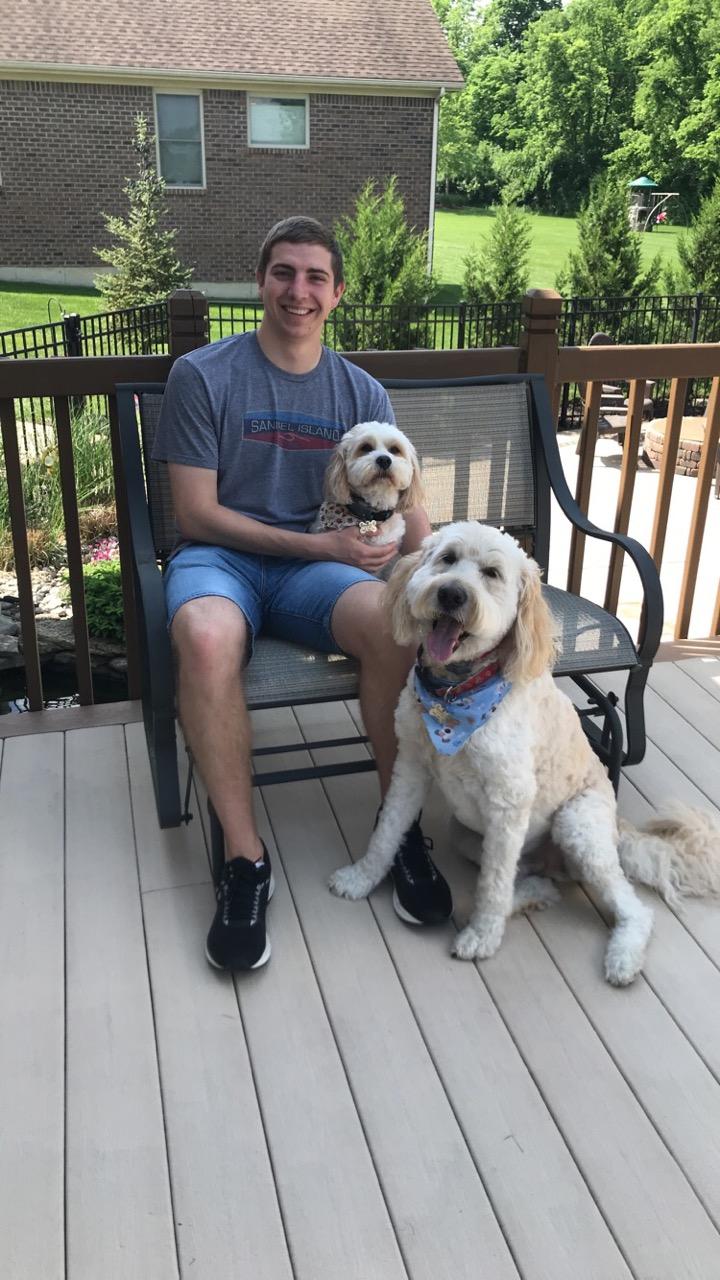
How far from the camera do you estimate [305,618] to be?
7.73ft

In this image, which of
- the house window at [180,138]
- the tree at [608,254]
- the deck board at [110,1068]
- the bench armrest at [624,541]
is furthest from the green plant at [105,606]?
the house window at [180,138]

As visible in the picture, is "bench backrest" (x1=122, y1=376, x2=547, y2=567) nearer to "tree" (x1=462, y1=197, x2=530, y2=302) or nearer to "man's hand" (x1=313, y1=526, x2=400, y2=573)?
"man's hand" (x1=313, y1=526, x2=400, y2=573)

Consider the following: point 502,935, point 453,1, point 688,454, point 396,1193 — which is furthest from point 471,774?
point 453,1

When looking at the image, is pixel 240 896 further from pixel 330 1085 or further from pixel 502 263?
pixel 502 263

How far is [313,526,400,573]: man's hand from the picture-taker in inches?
95.3

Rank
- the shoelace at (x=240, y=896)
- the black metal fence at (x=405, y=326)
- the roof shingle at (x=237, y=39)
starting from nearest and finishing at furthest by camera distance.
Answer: the shoelace at (x=240, y=896) < the black metal fence at (x=405, y=326) < the roof shingle at (x=237, y=39)

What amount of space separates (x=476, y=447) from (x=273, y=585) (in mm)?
839

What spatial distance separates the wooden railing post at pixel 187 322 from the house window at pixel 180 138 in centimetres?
1425

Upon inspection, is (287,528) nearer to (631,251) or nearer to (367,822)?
(367,822)

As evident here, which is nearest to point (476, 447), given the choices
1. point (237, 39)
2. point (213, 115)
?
point (213, 115)

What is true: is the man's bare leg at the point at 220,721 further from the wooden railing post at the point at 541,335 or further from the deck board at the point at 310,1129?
the wooden railing post at the point at 541,335

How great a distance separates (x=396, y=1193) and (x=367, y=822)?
41.4 inches

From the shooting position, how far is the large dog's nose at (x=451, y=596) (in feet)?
5.86

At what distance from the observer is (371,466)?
2.28m
